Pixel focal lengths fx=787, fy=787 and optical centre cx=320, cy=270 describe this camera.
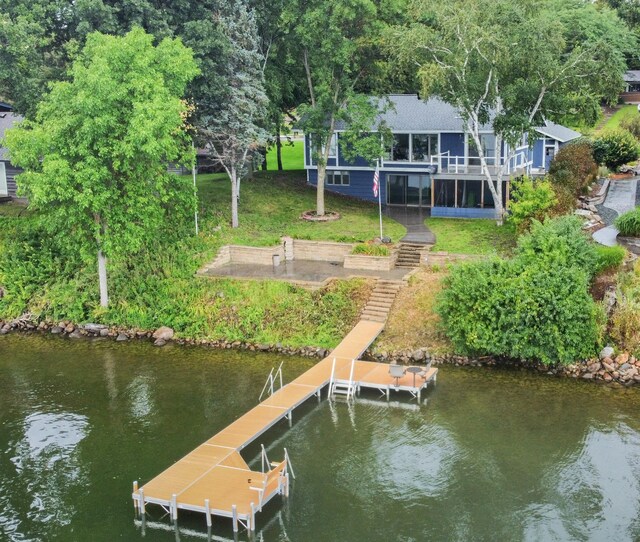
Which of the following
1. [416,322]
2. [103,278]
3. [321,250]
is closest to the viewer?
[416,322]

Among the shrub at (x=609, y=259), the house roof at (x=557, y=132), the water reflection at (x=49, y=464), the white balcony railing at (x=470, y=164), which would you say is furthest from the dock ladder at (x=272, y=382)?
the house roof at (x=557, y=132)

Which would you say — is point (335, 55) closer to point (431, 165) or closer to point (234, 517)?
point (431, 165)

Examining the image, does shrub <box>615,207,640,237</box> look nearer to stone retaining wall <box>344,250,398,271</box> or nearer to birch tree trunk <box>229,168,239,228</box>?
stone retaining wall <box>344,250,398,271</box>

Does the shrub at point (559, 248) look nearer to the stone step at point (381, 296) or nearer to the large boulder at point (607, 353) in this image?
the large boulder at point (607, 353)

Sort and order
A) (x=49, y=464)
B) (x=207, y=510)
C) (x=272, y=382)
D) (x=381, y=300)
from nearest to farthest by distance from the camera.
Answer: (x=207, y=510) < (x=49, y=464) < (x=272, y=382) < (x=381, y=300)

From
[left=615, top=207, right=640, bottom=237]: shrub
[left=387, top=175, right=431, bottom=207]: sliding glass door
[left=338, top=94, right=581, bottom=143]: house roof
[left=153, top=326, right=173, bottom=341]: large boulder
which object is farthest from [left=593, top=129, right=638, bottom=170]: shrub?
[left=153, top=326, right=173, bottom=341]: large boulder

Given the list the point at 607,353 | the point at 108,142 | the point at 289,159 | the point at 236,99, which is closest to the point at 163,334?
the point at 108,142
